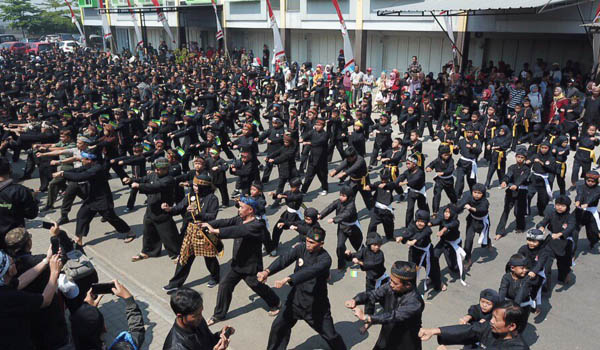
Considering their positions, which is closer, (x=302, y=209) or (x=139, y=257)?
(x=139, y=257)

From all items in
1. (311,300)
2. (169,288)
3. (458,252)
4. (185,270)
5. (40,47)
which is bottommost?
(169,288)

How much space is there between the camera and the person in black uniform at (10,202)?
20.2 ft

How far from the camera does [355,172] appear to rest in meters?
8.91

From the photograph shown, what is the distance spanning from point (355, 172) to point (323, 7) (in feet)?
60.5

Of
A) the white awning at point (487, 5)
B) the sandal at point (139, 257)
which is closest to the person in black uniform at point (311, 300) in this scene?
the sandal at point (139, 257)

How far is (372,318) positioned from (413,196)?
4.72 m

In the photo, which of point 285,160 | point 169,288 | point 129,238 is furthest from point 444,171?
point 129,238

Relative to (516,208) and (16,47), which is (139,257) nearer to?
(516,208)

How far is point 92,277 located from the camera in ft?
16.4

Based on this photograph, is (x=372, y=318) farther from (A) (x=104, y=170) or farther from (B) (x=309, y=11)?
(B) (x=309, y=11)

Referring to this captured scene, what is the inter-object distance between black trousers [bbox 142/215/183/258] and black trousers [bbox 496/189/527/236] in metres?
5.81

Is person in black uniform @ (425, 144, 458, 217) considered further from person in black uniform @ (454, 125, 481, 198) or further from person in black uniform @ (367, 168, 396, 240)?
person in black uniform @ (367, 168, 396, 240)

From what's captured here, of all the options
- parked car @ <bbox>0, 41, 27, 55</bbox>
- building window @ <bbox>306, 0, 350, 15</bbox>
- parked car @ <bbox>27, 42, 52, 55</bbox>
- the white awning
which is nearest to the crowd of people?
the white awning

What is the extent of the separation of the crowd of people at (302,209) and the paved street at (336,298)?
0.24 metres
